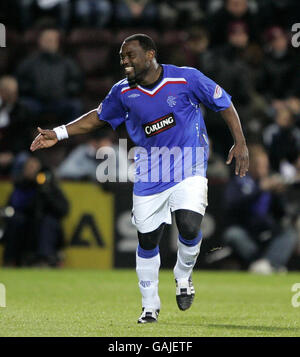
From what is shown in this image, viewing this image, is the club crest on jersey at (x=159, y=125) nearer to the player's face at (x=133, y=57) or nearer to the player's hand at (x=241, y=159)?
the player's face at (x=133, y=57)

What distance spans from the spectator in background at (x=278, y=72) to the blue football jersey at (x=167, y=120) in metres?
8.27

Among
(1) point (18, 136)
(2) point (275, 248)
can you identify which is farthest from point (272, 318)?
(1) point (18, 136)

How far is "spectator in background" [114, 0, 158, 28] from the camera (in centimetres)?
1655

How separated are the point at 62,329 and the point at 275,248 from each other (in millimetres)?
6901

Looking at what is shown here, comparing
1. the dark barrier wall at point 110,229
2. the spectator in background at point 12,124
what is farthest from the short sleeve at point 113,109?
the spectator in background at point 12,124

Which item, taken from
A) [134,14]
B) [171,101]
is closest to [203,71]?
[134,14]

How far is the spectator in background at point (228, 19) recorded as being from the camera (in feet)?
52.8

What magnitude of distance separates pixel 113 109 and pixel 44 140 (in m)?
0.61

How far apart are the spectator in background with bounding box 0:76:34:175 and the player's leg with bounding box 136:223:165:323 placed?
6.98 metres

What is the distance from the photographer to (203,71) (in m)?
15.2

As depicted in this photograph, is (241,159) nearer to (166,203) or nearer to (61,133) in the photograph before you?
(166,203)

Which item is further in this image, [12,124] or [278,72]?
[278,72]

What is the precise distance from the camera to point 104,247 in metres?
13.9
